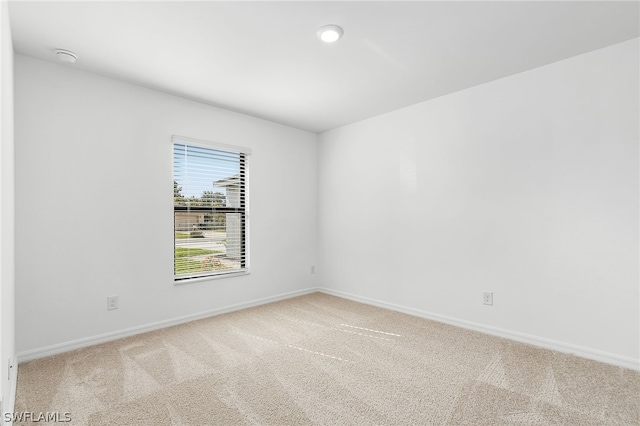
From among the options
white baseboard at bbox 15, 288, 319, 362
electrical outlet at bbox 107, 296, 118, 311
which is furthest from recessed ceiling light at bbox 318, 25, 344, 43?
white baseboard at bbox 15, 288, 319, 362

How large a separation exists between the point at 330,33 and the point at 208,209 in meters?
2.39

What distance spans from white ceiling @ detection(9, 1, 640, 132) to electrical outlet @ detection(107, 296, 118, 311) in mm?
2052

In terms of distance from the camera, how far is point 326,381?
7.36ft

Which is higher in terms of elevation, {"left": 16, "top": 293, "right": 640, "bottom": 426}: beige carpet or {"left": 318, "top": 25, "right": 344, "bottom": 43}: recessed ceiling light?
{"left": 318, "top": 25, "right": 344, "bottom": 43}: recessed ceiling light

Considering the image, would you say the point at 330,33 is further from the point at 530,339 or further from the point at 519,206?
the point at 530,339

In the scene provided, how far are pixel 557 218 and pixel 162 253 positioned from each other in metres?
3.73

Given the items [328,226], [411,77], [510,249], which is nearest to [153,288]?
[328,226]

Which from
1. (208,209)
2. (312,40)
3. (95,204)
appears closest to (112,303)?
(95,204)

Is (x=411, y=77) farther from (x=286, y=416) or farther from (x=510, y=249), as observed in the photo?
(x=286, y=416)

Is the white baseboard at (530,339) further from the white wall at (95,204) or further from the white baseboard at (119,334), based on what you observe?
the white wall at (95,204)

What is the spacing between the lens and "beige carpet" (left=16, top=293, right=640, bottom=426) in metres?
1.87

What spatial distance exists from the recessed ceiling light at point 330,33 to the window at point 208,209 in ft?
6.43

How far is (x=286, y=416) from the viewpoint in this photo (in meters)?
1.86

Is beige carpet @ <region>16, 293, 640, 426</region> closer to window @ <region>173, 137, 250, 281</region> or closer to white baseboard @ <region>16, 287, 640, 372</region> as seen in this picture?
white baseboard @ <region>16, 287, 640, 372</region>
